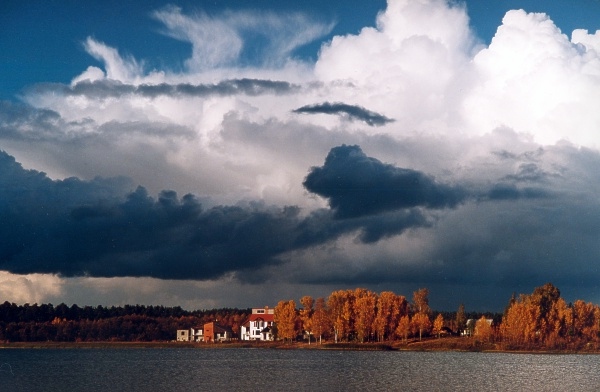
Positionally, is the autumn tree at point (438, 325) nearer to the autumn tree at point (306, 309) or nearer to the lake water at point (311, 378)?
the autumn tree at point (306, 309)

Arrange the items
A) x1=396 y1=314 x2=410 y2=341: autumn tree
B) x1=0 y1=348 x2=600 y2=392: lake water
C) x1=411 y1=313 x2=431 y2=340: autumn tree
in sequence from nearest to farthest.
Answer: x1=0 y1=348 x2=600 y2=392: lake water < x1=396 y1=314 x2=410 y2=341: autumn tree < x1=411 y1=313 x2=431 y2=340: autumn tree

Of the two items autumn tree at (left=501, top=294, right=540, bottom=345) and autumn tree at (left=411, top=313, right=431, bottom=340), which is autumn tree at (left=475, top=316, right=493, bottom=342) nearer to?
autumn tree at (left=501, top=294, right=540, bottom=345)

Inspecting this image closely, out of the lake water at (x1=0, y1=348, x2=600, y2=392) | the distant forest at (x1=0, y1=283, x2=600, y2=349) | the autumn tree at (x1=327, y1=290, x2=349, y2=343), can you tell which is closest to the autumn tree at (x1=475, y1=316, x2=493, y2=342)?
the distant forest at (x1=0, y1=283, x2=600, y2=349)

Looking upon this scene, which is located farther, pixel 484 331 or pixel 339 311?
pixel 339 311

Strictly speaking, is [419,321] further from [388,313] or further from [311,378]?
[311,378]

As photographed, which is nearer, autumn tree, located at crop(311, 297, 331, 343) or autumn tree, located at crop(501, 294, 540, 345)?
autumn tree, located at crop(501, 294, 540, 345)

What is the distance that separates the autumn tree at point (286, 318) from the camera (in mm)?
168750

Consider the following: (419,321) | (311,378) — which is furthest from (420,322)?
(311,378)

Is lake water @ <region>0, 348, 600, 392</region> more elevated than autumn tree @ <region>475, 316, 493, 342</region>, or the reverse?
autumn tree @ <region>475, 316, 493, 342</region>

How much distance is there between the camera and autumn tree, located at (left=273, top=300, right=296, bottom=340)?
554 ft

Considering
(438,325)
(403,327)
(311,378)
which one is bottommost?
(311,378)

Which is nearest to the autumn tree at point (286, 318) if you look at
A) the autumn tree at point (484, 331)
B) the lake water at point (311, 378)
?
the autumn tree at point (484, 331)

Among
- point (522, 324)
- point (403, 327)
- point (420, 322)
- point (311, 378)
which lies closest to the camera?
point (311, 378)

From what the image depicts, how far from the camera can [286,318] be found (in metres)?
170
